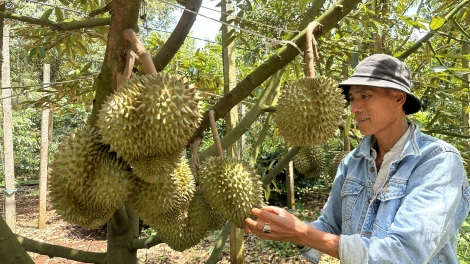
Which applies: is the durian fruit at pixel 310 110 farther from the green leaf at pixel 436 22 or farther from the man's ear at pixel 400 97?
the green leaf at pixel 436 22

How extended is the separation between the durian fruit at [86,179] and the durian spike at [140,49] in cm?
28

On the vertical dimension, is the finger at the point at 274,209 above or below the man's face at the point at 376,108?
below

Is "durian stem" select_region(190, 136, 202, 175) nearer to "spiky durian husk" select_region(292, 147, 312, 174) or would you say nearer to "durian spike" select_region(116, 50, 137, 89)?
"durian spike" select_region(116, 50, 137, 89)

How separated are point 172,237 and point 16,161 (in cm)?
1328

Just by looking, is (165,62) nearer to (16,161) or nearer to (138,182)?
(138,182)

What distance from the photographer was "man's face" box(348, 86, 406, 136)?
4.73ft

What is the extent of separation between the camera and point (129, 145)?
3.50 ft

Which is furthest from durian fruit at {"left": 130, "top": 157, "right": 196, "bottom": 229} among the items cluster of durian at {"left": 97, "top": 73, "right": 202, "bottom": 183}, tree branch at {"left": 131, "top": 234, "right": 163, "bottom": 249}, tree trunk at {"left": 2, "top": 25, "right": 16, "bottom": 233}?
tree trunk at {"left": 2, "top": 25, "right": 16, "bottom": 233}

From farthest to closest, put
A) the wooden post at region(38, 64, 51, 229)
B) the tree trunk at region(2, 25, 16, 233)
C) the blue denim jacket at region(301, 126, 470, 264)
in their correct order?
the wooden post at region(38, 64, 51, 229) → the tree trunk at region(2, 25, 16, 233) → the blue denim jacket at region(301, 126, 470, 264)

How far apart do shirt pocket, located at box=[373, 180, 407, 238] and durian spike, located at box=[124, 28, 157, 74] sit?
91 cm

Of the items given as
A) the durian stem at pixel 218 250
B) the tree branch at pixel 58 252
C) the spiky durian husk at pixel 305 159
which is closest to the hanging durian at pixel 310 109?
the durian stem at pixel 218 250

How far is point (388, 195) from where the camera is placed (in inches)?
52.5

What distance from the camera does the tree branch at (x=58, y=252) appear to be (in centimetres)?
161

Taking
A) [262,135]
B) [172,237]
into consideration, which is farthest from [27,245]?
[262,135]
